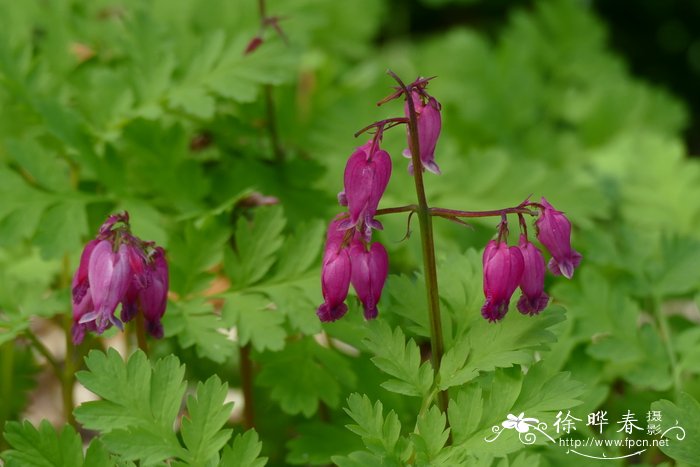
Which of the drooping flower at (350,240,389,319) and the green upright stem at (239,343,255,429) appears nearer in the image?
the drooping flower at (350,240,389,319)

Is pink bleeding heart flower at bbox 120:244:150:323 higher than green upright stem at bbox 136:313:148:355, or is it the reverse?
pink bleeding heart flower at bbox 120:244:150:323

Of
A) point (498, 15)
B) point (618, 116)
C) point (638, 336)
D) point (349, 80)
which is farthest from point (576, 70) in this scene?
point (638, 336)

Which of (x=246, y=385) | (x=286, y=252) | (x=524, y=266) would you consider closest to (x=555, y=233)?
(x=524, y=266)

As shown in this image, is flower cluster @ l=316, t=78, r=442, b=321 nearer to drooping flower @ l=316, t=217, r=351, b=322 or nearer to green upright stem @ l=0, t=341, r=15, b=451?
drooping flower @ l=316, t=217, r=351, b=322

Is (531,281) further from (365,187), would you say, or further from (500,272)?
(365,187)

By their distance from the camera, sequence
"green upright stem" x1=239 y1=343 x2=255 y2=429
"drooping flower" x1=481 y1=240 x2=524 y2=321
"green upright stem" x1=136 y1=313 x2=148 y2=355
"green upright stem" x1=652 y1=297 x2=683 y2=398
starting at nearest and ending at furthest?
1. "drooping flower" x1=481 y1=240 x2=524 y2=321
2. "green upright stem" x1=136 y1=313 x2=148 y2=355
3. "green upright stem" x1=652 y1=297 x2=683 y2=398
4. "green upright stem" x1=239 y1=343 x2=255 y2=429

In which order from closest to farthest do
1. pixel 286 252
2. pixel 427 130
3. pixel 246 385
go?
pixel 427 130 → pixel 286 252 → pixel 246 385

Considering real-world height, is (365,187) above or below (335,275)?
above

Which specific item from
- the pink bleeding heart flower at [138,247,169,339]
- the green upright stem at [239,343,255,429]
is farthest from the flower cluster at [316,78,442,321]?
the green upright stem at [239,343,255,429]
